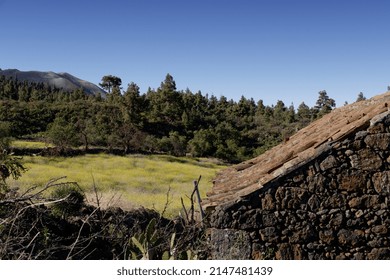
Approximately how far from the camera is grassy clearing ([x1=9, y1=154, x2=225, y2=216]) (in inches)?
995

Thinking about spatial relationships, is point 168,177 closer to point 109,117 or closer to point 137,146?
point 137,146

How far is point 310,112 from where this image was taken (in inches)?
3354

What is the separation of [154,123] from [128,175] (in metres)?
31.9

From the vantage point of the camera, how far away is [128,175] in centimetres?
3456

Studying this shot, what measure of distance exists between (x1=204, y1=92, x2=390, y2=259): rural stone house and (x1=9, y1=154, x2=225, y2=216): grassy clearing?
14253 mm

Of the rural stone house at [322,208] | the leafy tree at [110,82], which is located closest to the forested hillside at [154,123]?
the leafy tree at [110,82]

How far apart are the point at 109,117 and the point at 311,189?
192ft

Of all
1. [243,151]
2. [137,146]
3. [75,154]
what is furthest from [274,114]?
[75,154]

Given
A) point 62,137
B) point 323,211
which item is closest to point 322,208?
point 323,211

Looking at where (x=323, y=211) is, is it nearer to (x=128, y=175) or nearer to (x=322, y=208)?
(x=322, y=208)

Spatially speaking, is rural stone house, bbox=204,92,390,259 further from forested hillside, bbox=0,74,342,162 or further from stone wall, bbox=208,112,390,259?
forested hillside, bbox=0,74,342,162

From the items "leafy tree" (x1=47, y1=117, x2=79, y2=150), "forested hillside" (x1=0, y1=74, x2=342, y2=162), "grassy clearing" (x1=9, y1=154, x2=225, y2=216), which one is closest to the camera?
"grassy clearing" (x1=9, y1=154, x2=225, y2=216)

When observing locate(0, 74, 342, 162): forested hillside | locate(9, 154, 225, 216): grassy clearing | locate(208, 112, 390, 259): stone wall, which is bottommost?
locate(9, 154, 225, 216): grassy clearing

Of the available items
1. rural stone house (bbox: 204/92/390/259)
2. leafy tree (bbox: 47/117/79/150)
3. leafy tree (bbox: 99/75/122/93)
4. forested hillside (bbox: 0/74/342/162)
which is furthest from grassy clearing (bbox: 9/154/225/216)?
leafy tree (bbox: 99/75/122/93)
